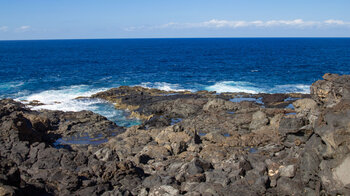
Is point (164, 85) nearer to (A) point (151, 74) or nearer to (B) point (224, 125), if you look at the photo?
(A) point (151, 74)

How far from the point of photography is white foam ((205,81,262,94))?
2104 inches

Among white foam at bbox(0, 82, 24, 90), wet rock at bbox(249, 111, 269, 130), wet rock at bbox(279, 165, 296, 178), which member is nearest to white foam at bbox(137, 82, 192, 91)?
white foam at bbox(0, 82, 24, 90)

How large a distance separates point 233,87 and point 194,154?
36.6 meters

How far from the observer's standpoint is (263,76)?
229 ft

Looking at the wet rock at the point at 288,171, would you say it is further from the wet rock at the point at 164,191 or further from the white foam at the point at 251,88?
the white foam at the point at 251,88

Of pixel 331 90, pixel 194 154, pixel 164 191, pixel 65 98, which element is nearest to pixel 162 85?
pixel 65 98

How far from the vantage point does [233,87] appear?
56625 millimetres

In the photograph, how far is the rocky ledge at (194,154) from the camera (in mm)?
13273

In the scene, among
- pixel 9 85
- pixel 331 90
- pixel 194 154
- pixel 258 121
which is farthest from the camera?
pixel 9 85

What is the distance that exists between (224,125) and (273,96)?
15.3 metres

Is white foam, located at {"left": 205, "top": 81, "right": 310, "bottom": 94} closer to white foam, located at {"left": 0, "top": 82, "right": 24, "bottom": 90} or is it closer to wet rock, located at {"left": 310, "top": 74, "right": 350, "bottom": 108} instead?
wet rock, located at {"left": 310, "top": 74, "right": 350, "bottom": 108}

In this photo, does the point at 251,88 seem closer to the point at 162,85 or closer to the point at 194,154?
the point at 162,85

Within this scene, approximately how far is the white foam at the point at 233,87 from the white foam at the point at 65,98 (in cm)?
2054

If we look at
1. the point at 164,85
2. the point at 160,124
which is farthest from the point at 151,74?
the point at 160,124
